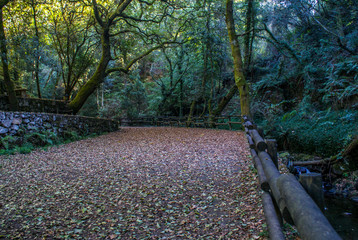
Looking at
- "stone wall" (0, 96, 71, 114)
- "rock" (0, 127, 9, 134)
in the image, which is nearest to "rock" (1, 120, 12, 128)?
"rock" (0, 127, 9, 134)

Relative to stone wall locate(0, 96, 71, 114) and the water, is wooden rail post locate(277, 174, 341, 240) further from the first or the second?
stone wall locate(0, 96, 71, 114)

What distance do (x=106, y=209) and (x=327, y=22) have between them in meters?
12.8

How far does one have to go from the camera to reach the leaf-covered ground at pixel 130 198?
2910mm

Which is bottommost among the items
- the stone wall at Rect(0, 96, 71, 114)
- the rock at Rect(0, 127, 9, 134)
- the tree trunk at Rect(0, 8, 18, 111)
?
the rock at Rect(0, 127, 9, 134)

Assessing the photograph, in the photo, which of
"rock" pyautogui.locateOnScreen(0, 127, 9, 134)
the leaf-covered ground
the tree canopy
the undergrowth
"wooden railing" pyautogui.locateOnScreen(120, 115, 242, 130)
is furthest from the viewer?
"wooden railing" pyautogui.locateOnScreen(120, 115, 242, 130)

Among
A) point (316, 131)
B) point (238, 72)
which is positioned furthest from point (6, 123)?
point (316, 131)

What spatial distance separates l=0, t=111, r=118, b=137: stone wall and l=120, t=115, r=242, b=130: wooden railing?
6918mm

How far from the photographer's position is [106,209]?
11.4 ft

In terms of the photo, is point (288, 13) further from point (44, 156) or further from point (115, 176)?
point (44, 156)

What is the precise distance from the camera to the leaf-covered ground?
9.55ft

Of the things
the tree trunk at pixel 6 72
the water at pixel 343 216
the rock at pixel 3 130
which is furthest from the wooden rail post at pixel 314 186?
the tree trunk at pixel 6 72

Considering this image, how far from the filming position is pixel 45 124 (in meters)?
9.34

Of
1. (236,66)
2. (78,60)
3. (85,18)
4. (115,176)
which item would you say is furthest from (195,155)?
(78,60)

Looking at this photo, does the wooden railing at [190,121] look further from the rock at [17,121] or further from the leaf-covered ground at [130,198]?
the rock at [17,121]
